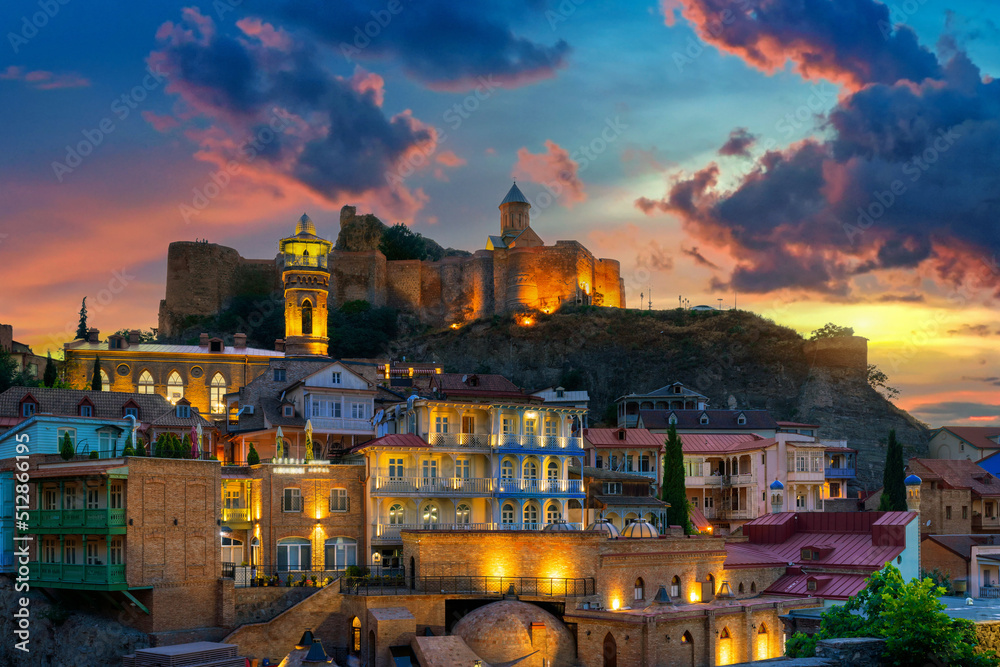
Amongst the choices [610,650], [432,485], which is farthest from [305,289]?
[610,650]

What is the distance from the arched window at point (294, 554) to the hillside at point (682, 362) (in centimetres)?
4040

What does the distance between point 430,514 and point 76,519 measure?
15.3 metres

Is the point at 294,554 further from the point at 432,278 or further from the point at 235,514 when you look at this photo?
the point at 432,278

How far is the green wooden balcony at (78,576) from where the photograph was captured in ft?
116

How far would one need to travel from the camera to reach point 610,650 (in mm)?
37562

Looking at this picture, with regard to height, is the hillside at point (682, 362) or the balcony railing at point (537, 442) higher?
the hillside at point (682, 362)

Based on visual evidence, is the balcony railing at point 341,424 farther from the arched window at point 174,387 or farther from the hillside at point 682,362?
the hillside at point 682,362

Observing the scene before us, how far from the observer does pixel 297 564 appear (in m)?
42.7

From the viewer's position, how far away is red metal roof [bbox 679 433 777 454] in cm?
6084

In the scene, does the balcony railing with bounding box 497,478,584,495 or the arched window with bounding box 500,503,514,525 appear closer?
the balcony railing with bounding box 497,478,584,495

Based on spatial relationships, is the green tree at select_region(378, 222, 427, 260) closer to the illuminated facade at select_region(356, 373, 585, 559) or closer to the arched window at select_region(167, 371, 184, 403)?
the arched window at select_region(167, 371, 184, 403)

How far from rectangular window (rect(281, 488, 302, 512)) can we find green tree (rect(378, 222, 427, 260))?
2716 inches

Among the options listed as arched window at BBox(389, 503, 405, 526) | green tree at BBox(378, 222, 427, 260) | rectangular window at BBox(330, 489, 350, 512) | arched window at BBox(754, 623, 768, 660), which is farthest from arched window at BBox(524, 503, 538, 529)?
green tree at BBox(378, 222, 427, 260)

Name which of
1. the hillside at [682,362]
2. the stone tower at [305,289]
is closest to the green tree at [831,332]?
the hillside at [682,362]
